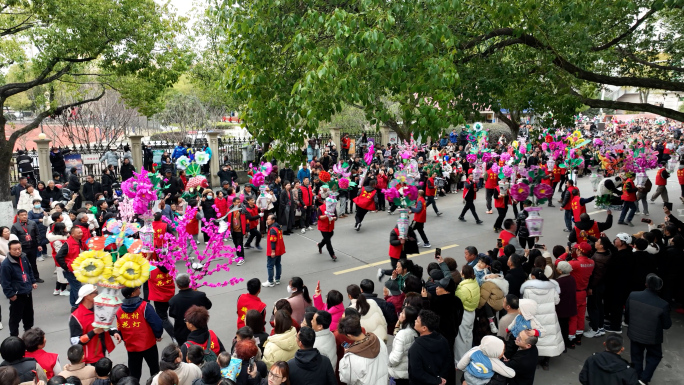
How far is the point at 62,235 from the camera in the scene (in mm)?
8617

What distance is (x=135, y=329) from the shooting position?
544 cm

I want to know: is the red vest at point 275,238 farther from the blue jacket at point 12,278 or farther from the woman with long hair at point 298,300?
the blue jacket at point 12,278

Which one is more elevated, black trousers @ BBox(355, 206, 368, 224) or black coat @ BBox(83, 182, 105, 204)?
black coat @ BBox(83, 182, 105, 204)

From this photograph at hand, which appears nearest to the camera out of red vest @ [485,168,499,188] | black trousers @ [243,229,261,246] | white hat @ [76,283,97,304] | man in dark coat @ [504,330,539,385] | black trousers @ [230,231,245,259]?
man in dark coat @ [504,330,539,385]

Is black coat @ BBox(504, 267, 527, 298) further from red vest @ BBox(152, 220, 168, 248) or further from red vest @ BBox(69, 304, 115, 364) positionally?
red vest @ BBox(152, 220, 168, 248)

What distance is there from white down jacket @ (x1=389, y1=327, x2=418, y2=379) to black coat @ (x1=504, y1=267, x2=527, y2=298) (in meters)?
2.30

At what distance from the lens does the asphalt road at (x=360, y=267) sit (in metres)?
6.78

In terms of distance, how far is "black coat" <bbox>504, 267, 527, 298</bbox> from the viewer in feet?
22.0

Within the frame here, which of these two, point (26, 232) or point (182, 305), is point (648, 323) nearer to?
point (182, 305)

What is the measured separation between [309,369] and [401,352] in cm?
111

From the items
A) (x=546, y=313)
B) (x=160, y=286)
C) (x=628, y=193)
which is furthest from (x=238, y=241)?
(x=628, y=193)

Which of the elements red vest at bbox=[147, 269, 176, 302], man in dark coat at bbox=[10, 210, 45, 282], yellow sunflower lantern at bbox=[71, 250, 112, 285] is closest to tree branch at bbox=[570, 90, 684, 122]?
red vest at bbox=[147, 269, 176, 302]

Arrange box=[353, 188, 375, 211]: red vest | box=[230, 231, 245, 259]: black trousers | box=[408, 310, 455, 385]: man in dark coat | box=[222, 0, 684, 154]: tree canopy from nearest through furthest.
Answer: box=[408, 310, 455, 385]: man in dark coat, box=[222, 0, 684, 154]: tree canopy, box=[230, 231, 245, 259]: black trousers, box=[353, 188, 375, 211]: red vest

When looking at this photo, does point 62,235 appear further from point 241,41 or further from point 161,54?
point 161,54
